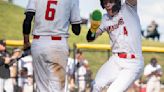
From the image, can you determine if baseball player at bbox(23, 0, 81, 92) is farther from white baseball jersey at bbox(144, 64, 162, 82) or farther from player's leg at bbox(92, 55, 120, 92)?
white baseball jersey at bbox(144, 64, 162, 82)

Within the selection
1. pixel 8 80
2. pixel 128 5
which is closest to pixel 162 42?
pixel 8 80

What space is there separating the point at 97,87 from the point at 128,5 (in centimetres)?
110

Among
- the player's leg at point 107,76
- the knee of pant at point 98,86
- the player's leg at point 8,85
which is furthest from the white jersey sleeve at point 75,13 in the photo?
the player's leg at point 8,85

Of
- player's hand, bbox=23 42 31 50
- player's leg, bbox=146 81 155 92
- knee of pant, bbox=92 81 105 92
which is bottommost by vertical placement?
player's leg, bbox=146 81 155 92

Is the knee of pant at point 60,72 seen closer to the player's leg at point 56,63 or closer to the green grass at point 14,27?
the player's leg at point 56,63

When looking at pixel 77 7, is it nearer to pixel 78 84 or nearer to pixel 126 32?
pixel 126 32

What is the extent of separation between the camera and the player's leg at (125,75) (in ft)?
24.2

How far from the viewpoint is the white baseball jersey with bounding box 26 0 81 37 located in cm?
721

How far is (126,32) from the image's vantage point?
24.6 feet

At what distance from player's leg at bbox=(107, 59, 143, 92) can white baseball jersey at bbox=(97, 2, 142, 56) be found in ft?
0.49

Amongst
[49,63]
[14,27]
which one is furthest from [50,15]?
[14,27]

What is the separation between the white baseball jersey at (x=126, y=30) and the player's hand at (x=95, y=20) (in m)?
0.36

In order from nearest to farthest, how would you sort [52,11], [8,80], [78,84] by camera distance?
[52,11], [8,80], [78,84]

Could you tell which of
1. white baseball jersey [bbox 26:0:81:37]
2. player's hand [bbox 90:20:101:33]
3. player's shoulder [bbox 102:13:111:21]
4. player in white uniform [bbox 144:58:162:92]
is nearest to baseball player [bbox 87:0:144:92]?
player's shoulder [bbox 102:13:111:21]
